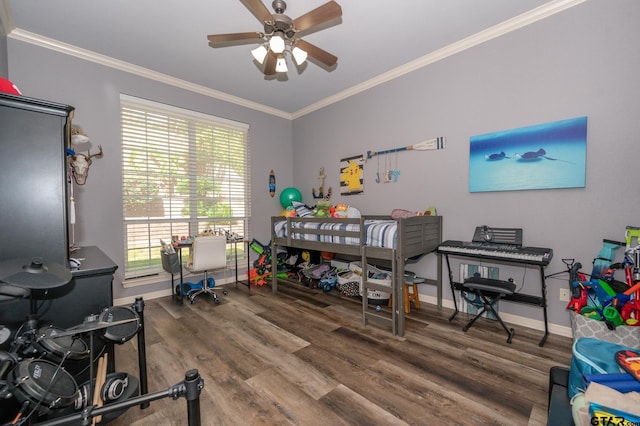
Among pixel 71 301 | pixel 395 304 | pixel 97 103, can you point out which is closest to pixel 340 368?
pixel 395 304

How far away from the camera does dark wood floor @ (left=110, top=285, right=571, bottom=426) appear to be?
1495 millimetres

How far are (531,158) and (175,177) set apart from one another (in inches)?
157

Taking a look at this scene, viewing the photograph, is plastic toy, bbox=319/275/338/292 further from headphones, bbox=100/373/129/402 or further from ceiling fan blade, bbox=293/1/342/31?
ceiling fan blade, bbox=293/1/342/31

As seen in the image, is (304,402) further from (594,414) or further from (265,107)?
(265,107)

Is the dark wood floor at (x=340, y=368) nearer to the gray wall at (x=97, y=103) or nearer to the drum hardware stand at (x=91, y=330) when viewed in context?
the drum hardware stand at (x=91, y=330)

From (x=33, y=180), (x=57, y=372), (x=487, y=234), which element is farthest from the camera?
(x=487, y=234)

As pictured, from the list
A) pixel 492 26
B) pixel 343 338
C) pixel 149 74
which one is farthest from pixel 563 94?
pixel 149 74

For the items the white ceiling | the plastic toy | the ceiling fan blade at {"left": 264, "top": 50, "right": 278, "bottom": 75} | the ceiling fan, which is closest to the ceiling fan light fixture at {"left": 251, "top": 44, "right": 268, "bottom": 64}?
the ceiling fan

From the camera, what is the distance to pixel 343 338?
234 cm

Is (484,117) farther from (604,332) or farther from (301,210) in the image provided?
(301,210)

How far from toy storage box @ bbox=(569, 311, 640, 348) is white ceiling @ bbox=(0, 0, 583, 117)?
8.15 ft

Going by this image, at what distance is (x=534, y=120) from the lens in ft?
7.91

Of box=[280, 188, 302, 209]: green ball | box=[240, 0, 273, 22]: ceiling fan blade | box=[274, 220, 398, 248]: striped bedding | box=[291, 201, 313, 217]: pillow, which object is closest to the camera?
box=[240, 0, 273, 22]: ceiling fan blade

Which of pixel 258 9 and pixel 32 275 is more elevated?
pixel 258 9
